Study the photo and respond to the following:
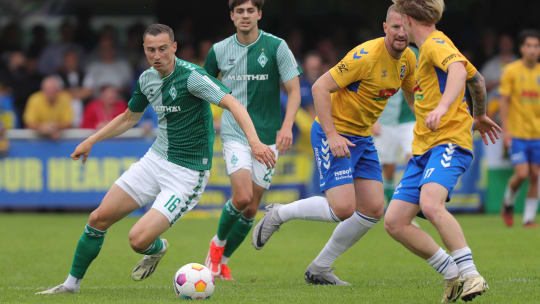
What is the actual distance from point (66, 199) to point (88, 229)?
25.9 ft

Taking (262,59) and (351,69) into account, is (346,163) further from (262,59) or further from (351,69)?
(262,59)

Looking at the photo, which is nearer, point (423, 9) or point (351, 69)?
point (423, 9)

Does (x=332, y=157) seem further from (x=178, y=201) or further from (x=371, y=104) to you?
(x=178, y=201)

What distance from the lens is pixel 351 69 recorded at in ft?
23.1

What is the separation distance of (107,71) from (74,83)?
661 mm

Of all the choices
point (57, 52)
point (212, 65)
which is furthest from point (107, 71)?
point (212, 65)

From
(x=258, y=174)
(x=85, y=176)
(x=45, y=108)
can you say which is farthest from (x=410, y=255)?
(x=45, y=108)

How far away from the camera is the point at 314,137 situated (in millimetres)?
7543

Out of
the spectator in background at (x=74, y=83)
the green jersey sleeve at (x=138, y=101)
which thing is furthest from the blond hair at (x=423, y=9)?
the spectator in background at (x=74, y=83)

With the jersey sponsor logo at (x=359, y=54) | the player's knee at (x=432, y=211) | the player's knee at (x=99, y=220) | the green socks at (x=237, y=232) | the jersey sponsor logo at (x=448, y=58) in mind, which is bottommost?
the green socks at (x=237, y=232)

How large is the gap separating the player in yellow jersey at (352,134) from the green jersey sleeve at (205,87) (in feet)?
2.62

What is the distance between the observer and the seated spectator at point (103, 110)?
14781mm

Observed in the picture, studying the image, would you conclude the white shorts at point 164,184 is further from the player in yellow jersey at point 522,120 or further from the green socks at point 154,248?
→ the player in yellow jersey at point 522,120

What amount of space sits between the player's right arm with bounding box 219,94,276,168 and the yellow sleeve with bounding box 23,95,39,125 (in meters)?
8.86
